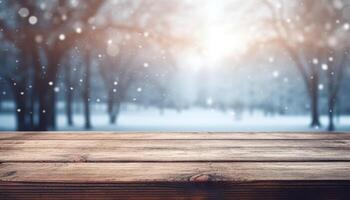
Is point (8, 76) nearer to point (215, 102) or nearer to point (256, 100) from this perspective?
point (256, 100)

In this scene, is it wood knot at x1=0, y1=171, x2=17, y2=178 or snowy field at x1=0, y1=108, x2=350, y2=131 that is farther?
snowy field at x1=0, y1=108, x2=350, y2=131

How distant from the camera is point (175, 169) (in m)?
0.91

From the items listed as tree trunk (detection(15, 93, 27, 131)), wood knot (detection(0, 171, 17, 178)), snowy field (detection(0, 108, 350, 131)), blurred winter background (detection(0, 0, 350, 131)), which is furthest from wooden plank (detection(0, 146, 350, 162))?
snowy field (detection(0, 108, 350, 131))

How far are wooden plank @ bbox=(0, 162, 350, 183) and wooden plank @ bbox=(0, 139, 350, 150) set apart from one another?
339 millimetres

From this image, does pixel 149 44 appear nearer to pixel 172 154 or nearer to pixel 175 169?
pixel 172 154

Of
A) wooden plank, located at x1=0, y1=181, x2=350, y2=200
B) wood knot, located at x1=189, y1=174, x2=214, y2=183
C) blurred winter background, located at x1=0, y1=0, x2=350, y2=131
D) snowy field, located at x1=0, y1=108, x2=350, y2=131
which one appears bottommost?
snowy field, located at x1=0, y1=108, x2=350, y2=131

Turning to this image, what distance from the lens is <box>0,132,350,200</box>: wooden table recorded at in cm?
78

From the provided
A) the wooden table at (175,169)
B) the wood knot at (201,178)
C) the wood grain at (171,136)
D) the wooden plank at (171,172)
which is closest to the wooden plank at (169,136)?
the wood grain at (171,136)

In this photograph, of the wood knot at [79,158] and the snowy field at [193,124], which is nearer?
the wood knot at [79,158]

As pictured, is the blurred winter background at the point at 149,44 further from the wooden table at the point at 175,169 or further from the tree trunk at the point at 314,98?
the wooden table at the point at 175,169

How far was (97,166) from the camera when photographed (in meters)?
0.94

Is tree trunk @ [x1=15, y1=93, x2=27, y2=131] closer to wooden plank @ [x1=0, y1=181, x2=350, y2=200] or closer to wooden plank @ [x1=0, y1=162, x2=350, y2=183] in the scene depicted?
wooden plank @ [x1=0, y1=162, x2=350, y2=183]

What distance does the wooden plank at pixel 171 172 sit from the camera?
2.62ft

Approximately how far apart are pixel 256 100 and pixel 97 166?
26.1 m
